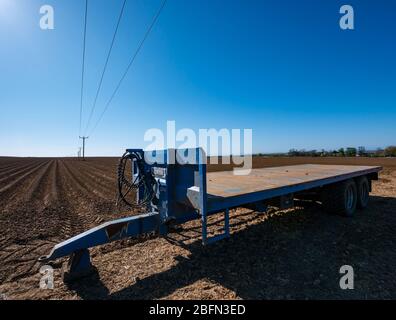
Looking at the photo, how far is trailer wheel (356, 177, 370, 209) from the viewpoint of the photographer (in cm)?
705

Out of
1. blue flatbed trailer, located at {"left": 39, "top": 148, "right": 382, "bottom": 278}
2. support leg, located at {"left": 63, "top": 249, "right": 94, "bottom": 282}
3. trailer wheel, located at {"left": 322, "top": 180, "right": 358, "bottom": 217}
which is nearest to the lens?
blue flatbed trailer, located at {"left": 39, "top": 148, "right": 382, "bottom": 278}

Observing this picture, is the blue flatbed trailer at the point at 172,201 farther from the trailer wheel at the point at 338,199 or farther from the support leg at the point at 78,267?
the trailer wheel at the point at 338,199

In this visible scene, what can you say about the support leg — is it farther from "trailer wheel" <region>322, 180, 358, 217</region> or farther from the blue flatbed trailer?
"trailer wheel" <region>322, 180, 358, 217</region>

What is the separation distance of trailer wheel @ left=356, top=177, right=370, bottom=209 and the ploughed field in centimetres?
55

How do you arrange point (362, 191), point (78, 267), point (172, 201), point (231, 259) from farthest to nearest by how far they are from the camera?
point (362, 191) → point (231, 259) → point (172, 201) → point (78, 267)

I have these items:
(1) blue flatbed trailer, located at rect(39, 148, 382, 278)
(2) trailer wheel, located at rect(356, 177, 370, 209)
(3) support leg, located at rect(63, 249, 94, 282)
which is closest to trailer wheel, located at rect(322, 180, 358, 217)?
(2) trailer wheel, located at rect(356, 177, 370, 209)

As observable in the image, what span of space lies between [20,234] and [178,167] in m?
4.13

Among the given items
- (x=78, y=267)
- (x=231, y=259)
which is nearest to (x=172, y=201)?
(x=231, y=259)

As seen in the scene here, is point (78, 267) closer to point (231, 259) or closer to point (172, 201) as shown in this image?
point (172, 201)

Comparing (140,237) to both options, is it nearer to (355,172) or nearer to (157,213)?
(157,213)

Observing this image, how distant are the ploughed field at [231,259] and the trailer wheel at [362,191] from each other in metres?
0.55

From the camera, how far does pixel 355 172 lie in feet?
22.3

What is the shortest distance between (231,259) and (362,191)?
548 centimetres

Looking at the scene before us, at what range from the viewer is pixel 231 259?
3.96 m
